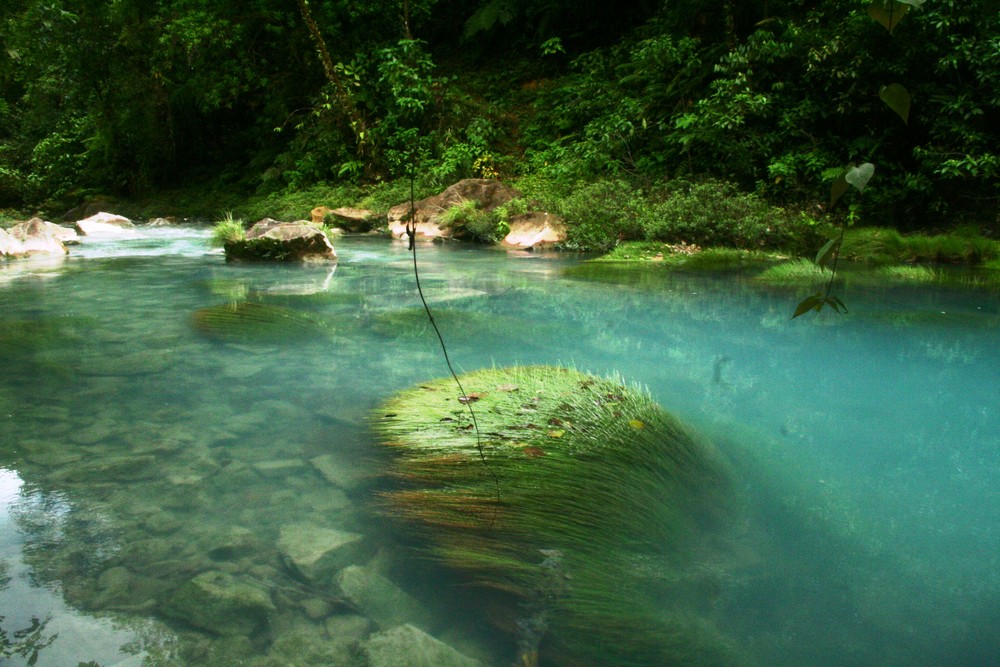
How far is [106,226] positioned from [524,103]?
8659mm

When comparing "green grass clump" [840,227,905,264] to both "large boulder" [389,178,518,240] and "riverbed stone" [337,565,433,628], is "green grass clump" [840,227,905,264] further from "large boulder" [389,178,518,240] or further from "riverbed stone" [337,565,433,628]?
"riverbed stone" [337,565,433,628]

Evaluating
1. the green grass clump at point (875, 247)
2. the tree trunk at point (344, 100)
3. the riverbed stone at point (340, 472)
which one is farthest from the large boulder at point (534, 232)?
the riverbed stone at point (340, 472)

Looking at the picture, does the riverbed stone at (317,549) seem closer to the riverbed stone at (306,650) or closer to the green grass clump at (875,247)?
the riverbed stone at (306,650)

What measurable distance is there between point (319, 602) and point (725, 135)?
9.14 meters

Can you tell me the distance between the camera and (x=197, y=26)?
46.2ft

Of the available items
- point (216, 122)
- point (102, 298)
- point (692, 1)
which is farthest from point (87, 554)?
point (216, 122)

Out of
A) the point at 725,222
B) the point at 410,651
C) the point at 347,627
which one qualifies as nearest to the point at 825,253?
the point at 410,651

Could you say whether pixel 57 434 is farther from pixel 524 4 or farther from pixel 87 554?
pixel 524 4

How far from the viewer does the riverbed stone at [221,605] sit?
1.59 metres

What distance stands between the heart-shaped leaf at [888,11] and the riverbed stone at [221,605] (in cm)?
166

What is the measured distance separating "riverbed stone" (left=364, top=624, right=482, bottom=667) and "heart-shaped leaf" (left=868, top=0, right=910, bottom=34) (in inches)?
54.0

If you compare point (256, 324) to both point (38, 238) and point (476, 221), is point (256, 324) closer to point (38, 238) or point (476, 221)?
point (476, 221)

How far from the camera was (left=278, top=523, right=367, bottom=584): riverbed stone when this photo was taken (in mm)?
1812

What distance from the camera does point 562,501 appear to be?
2086 millimetres
